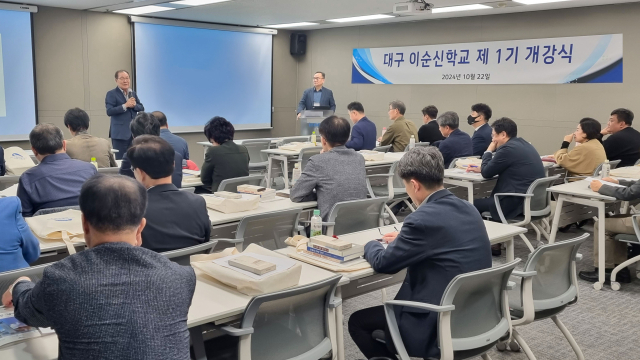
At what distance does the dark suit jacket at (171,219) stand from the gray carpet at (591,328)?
4.37ft

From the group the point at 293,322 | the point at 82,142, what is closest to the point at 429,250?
the point at 293,322

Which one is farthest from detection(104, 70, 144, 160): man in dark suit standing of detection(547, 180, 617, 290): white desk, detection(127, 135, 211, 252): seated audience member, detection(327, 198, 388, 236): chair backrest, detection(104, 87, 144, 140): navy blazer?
detection(547, 180, 617, 290): white desk

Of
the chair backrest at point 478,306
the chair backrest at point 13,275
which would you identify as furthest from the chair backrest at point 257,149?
the chair backrest at point 13,275

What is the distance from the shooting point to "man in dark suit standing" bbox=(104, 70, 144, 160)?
25.8 ft

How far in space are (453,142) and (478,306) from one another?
4690 mm

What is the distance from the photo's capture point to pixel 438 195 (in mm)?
2537

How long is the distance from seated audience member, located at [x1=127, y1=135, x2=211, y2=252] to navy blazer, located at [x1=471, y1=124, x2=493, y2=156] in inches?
195

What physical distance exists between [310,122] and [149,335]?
8566mm

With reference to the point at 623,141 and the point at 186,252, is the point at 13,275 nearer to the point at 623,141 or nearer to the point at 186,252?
the point at 186,252

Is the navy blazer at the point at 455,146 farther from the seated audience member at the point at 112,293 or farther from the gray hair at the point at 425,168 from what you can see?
the seated audience member at the point at 112,293

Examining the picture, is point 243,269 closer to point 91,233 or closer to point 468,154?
point 91,233

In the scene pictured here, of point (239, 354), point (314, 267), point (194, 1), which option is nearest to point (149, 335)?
point (239, 354)

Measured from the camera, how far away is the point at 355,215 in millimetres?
3869

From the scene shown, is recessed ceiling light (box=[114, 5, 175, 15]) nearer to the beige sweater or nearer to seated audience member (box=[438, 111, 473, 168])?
seated audience member (box=[438, 111, 473, 168])
